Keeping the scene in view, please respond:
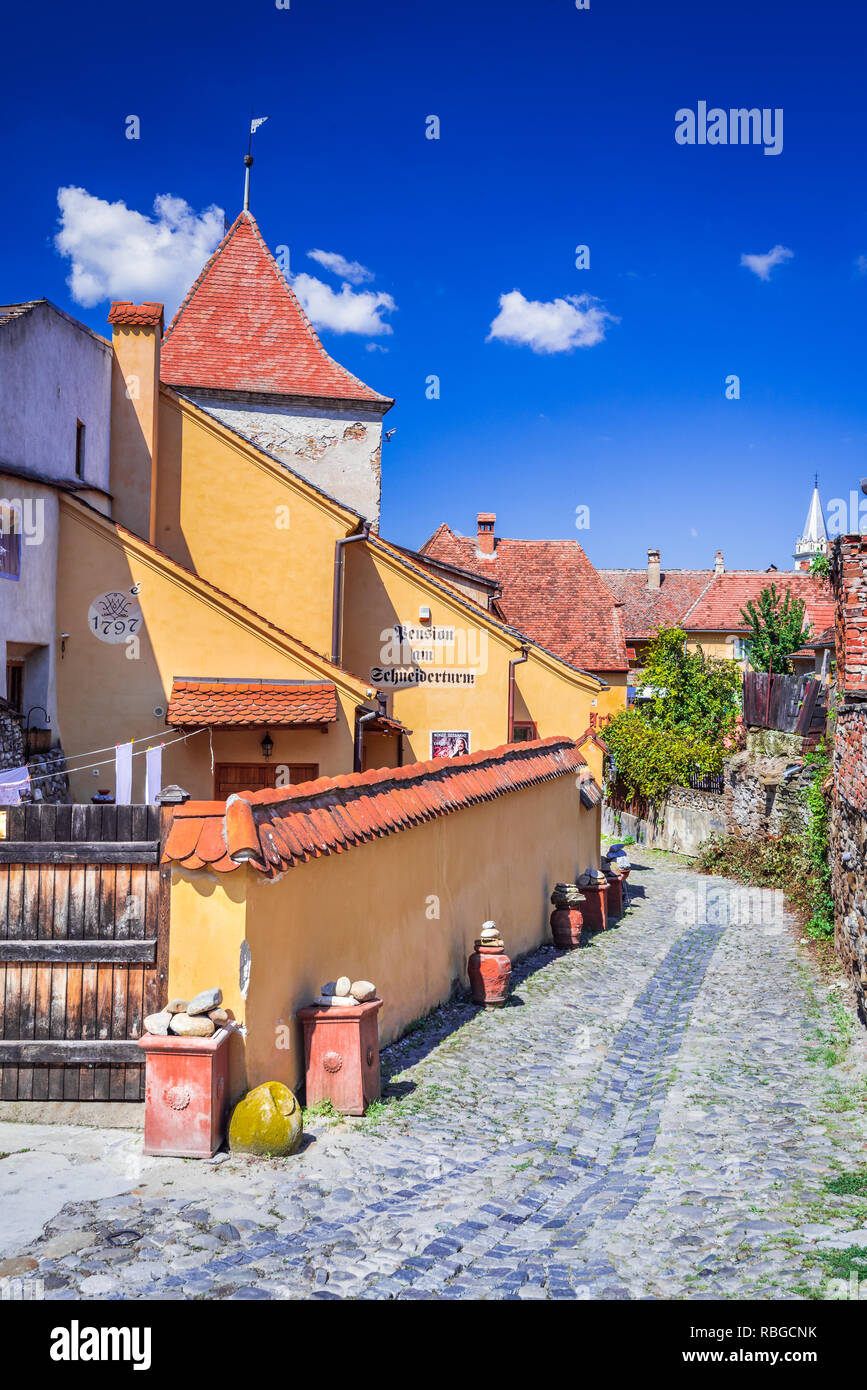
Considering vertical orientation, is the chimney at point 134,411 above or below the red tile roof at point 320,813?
above

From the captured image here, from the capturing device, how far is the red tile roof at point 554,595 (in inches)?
1423

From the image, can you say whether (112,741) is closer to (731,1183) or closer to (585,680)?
(731,1183)

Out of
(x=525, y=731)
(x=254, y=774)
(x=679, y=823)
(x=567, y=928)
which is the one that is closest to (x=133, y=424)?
(x=254, y=774)

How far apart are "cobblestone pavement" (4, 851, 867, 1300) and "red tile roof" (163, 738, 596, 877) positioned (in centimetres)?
172

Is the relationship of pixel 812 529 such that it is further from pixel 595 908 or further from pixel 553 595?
pixel 595 908

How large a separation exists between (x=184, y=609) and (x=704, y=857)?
13.9 metres

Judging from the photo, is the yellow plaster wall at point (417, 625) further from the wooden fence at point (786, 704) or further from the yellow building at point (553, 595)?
the yellow building at point (553, 595)

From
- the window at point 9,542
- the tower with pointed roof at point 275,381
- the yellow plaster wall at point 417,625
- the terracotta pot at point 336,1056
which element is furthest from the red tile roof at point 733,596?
the terracotta pot at point 336,1056

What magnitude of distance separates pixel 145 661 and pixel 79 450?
3231 mm

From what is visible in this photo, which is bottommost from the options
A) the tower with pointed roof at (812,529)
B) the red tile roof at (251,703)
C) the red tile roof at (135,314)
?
the red tile roof at (251,703)

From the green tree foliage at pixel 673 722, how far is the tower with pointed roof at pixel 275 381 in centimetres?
1139

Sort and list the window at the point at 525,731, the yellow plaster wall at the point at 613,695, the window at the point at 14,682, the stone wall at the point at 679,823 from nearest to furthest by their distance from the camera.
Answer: the window at the point at 14,682
the window at the point at 525,731
the stone wall at the point at 679,823
the yellow plaster wall at the point at 613,695

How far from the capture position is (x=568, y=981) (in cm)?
1237
